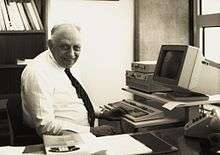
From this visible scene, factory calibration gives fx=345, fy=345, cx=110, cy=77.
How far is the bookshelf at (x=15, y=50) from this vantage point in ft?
10.0

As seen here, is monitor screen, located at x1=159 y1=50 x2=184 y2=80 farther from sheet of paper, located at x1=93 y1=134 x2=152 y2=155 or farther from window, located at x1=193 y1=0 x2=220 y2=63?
window, located at x1=193 y1=0 x2=220 y2=63

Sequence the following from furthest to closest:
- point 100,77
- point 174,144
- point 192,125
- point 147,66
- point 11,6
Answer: point 100,77 < point 11,6 < point 147,66 < point 192,125 < point 174,144

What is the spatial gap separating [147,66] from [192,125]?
115 centimetres

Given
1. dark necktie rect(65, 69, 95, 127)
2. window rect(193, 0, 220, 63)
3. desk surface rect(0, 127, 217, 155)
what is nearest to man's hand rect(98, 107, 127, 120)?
dark necktie rect(65, 69, 95, 127)

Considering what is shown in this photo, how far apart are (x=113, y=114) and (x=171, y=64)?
623mm

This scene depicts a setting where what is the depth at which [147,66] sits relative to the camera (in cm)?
284

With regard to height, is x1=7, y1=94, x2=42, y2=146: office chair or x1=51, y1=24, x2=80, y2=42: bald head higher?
x1=51, y1=24, x2=80, y2=42: bald head

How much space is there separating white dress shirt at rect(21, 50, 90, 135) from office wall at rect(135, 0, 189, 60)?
1.38m

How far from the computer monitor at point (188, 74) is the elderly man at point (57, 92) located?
55 cm

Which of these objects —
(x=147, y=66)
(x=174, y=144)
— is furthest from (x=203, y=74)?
(x=174, y=144)

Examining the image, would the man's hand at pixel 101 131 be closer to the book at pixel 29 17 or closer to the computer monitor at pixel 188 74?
the computer monitor at pixel 188 74

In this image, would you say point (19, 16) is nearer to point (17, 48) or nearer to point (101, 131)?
point (17, 48)

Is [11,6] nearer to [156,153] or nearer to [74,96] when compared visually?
[74,96]

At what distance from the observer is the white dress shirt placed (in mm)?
2178
